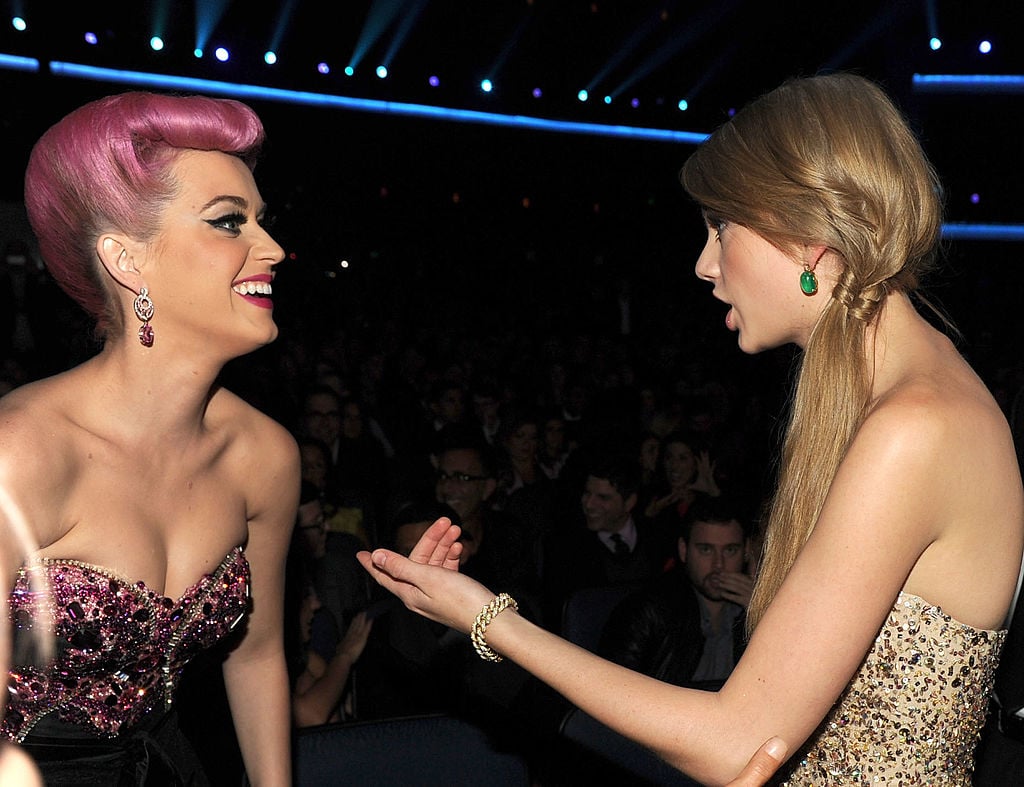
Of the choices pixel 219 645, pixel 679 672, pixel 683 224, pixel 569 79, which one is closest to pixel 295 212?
pixel 569 79

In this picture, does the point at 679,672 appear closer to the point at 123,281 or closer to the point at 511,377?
the point at 123,281

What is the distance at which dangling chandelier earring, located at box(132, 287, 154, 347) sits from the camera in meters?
1.80

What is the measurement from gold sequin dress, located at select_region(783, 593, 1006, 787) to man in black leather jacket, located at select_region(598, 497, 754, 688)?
177 cm

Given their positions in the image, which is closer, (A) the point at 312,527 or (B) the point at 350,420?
(A) the point at 312,527

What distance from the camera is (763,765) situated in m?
1.13

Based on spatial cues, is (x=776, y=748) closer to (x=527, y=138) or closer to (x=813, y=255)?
(x=813, y=255)

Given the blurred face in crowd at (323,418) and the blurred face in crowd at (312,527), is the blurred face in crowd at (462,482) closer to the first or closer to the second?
the blurred face in crowd at (312,527)

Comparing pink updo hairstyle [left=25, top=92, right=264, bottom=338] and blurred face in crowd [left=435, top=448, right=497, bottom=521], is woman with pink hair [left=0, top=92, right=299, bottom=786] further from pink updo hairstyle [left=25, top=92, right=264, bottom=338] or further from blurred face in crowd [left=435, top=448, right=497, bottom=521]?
blurred face in crowd [left=435, top=448, right=497, bottom=521]

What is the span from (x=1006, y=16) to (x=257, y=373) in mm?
7547

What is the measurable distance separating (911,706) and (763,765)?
466mm

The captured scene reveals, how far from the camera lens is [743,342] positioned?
61.6 inches

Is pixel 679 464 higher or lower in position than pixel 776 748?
lower

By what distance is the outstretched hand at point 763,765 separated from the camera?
1118 mm

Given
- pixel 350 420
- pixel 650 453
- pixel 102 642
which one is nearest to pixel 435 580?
pixel 102 642
